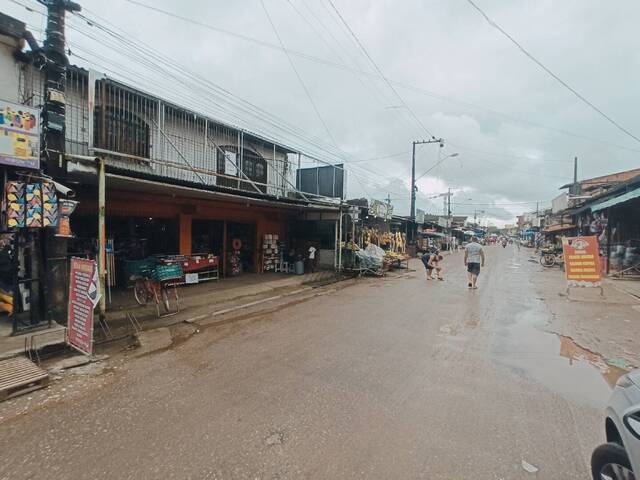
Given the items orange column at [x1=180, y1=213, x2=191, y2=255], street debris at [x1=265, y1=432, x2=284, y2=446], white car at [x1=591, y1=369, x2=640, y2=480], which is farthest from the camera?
orange column at [x1=180, y1=213, x2=191, y2=255]

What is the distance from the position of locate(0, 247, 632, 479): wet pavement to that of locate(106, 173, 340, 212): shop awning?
3610mm

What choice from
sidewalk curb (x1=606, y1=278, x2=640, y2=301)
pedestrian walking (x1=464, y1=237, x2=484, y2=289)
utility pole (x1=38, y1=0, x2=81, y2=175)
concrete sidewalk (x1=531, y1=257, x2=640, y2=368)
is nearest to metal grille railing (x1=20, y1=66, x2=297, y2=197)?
utility pole (x1=38, y1=0, x2=81, y2=175)

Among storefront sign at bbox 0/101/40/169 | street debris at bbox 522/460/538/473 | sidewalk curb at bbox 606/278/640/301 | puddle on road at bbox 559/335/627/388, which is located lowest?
puddle on road at bbox 559/335/627/388

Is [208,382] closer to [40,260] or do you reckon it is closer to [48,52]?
[40,260]

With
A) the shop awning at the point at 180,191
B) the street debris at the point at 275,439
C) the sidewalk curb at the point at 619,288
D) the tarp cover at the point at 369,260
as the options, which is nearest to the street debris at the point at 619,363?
the street debris at the point at 275,439

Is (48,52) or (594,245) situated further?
(594,245)

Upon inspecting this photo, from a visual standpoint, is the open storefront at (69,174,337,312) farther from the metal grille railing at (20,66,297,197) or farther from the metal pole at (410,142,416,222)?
the metal pole at (410,142,416,222)

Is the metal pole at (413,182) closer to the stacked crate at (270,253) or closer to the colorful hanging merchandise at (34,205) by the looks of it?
the stacked crate at (270,253)

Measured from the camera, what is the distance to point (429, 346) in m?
5.38

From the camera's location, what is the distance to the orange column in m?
10.9

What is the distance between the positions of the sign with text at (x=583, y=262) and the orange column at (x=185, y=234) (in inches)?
507

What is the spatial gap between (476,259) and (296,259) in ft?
26.0

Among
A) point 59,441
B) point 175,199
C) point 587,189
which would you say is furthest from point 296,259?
point 587,189

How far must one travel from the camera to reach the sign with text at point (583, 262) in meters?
9.98
